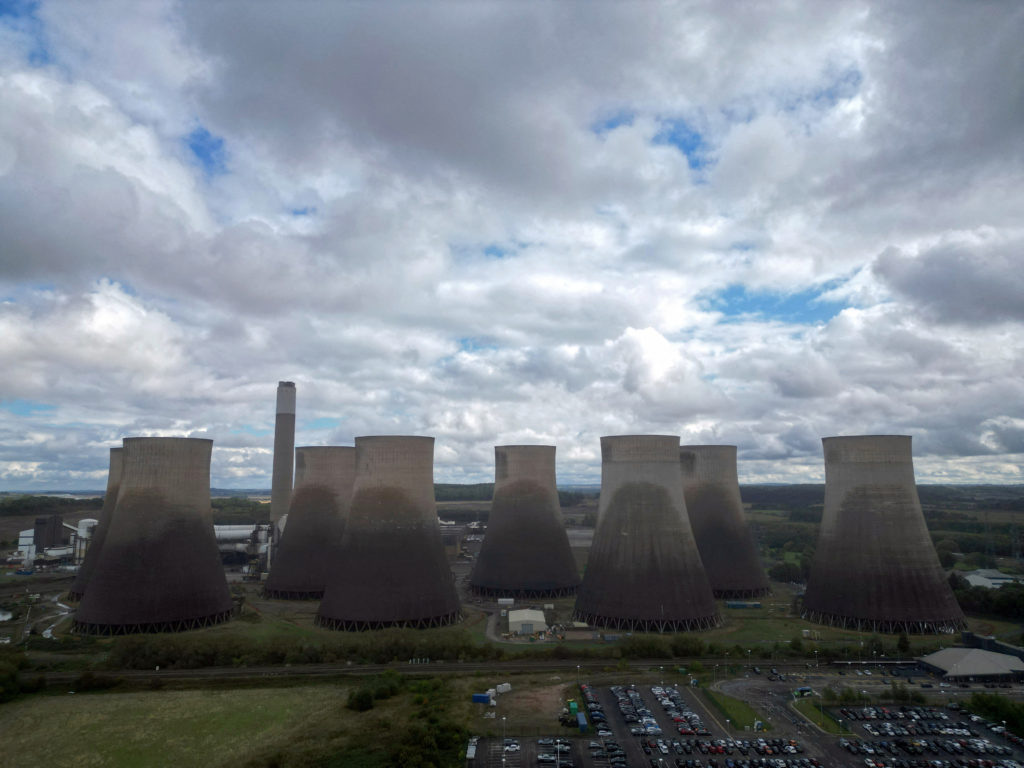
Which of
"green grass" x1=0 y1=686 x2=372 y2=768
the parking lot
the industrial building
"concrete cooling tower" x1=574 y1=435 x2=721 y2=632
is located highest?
"concrete cooling tower" x1=574 y1=435 x2=721 y2=632

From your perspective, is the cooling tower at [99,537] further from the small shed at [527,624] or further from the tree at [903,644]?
the tree at [903,644]

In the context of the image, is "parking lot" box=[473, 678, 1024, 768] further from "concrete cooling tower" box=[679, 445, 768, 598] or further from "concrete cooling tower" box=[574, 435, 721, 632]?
"concrete cooling tower" box=[679, 445, 768, 598]

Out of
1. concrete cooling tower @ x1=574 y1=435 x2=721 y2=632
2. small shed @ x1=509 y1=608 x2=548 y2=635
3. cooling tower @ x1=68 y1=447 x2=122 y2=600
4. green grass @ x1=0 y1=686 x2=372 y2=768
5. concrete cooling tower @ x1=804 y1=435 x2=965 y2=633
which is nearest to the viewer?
green grass @ x1=0 y1=686 x2=372 y2=768

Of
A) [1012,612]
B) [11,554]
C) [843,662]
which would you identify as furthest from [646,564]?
[11,554]

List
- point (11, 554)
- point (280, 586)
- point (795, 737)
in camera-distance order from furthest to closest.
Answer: point (11, 554), point (280, 586), point (795, 737)

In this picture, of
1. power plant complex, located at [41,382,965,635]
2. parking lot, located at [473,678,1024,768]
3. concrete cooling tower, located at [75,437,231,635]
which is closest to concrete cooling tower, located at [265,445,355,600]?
power plant complex, located at [41,382,965,635]

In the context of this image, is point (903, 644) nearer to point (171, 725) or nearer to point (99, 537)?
point (171, 725)

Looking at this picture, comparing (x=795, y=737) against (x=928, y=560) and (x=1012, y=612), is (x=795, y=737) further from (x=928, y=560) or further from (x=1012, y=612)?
(x=1012, y=612)
